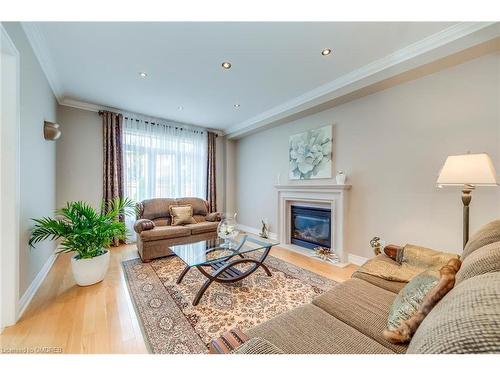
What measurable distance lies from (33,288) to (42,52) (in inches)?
98.8

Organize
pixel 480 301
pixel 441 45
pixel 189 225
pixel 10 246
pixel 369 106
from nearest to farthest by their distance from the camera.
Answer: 1. pixel 480 301
2. pixel 10 246
3. pixel 441 45
4. pixel 369 106
5. pixel 189 225

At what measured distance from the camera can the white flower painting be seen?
132 inches

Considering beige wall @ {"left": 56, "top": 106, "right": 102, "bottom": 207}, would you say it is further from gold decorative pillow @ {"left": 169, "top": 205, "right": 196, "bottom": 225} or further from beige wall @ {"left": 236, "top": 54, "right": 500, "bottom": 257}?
beige wall @ {"left": 236, "top": 54, "right": 500, "bottom": 257}

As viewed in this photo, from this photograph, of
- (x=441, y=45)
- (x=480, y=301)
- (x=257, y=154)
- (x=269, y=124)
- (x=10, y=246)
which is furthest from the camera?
(x=257, y=154)

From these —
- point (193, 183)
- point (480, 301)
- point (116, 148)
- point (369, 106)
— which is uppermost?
point (369, 106)

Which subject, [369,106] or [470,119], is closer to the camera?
[470,119]

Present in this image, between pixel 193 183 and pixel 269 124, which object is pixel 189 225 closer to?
pixel 193 183

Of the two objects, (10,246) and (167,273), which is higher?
(10,246)

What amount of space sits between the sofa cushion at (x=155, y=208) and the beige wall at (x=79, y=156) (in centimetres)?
94

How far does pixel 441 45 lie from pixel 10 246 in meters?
4.26

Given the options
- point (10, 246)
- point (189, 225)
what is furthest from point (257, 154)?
point (10, 246)

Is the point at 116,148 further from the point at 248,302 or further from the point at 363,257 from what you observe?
the point at 363,257

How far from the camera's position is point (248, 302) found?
1988 mm

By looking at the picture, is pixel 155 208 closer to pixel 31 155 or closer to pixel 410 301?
pixel 31 155
